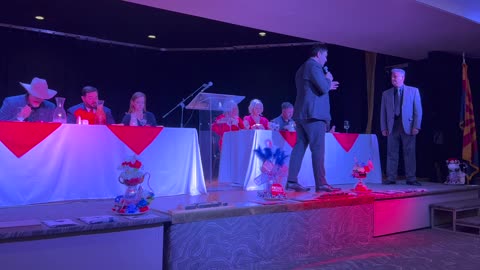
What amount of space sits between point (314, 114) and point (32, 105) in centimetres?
278

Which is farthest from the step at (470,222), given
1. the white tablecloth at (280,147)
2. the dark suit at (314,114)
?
the dark suit at (314,114)

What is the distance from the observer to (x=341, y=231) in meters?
3.16

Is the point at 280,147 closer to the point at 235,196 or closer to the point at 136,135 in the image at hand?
the point at 235,196

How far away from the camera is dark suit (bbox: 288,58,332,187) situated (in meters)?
3.53

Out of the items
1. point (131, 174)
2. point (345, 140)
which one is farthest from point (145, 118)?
point (345, 140)

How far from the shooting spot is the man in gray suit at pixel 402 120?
470 centimetres

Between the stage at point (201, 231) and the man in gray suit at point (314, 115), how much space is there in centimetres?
31

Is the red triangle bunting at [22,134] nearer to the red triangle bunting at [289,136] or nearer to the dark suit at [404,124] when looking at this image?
the red triangle bunting at [289,136]

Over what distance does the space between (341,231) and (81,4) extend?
520 cm

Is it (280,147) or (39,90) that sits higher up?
(39,90)

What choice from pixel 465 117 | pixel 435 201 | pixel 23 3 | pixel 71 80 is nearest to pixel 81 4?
pixel 23 3

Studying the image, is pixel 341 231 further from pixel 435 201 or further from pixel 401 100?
pixel 401 100

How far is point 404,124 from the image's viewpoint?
4.69 m

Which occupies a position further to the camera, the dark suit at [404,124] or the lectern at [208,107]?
the dark suit at [404,124]
